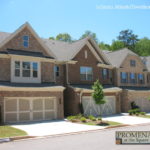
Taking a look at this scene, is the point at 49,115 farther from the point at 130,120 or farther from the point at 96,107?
the point at 130,120

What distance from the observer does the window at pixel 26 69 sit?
2175 centimetres

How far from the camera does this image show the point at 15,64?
21.7 meters

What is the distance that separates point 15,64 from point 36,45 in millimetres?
3277

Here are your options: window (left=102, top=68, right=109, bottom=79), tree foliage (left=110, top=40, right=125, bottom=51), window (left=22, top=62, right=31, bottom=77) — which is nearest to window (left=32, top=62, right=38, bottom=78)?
window (left=22, top=62, right=31, bottom=77)

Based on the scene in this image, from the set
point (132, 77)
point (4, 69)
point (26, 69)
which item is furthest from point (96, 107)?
point (4, 69)

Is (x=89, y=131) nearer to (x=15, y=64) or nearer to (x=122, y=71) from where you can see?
(x=15, y=64)

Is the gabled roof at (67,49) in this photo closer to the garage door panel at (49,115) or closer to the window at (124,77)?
the window at (124,77)

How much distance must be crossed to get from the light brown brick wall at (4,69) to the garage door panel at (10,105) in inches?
90.6

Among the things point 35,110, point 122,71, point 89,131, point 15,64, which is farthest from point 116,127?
point 122,71

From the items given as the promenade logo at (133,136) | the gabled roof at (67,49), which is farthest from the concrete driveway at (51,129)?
the gabled roof at (67,49)

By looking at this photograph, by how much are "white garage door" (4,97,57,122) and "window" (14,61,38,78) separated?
2.60 m

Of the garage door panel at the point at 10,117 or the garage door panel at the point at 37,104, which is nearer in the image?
the garage door panel at the point at 10,117

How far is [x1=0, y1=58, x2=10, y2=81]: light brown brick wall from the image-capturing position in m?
20.9

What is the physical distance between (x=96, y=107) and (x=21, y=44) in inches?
459
